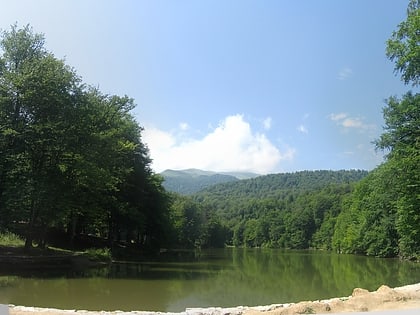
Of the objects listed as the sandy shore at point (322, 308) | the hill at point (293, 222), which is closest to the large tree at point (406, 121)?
the sandy shore at point (322, 308)

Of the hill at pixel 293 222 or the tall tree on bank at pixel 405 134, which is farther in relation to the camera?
the hill at pixel 293 222

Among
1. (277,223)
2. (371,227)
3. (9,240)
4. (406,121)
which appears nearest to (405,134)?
(406,121)

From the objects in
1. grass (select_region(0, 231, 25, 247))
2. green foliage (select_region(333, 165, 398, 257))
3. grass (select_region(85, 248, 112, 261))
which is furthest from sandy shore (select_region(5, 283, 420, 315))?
green foliage (select_region(333, 165, 398, 257))

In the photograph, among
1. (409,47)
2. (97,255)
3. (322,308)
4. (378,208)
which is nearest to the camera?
(322,308)

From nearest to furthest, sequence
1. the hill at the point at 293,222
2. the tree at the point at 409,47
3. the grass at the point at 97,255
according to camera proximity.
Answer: the tree at the point at 409,47 < the grass at the point at 97,255 < the hill at the point at 293,222

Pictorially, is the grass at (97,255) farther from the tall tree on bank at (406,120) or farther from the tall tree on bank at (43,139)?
the tall tree on bank at (406,120)

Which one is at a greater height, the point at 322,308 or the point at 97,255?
the point at 97,255

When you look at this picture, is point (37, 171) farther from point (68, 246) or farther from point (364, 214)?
point (364, 214)

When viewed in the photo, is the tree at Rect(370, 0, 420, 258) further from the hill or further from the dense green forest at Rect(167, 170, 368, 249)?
the hill

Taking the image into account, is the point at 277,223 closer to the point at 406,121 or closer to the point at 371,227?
the point at 371,227

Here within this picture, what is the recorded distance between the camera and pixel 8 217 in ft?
90.2

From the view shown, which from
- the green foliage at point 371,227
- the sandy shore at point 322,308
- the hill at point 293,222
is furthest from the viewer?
the hill at point 293,222

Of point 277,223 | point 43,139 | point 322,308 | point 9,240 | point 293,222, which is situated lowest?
point 322,308

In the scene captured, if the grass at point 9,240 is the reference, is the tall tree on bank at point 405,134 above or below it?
above
